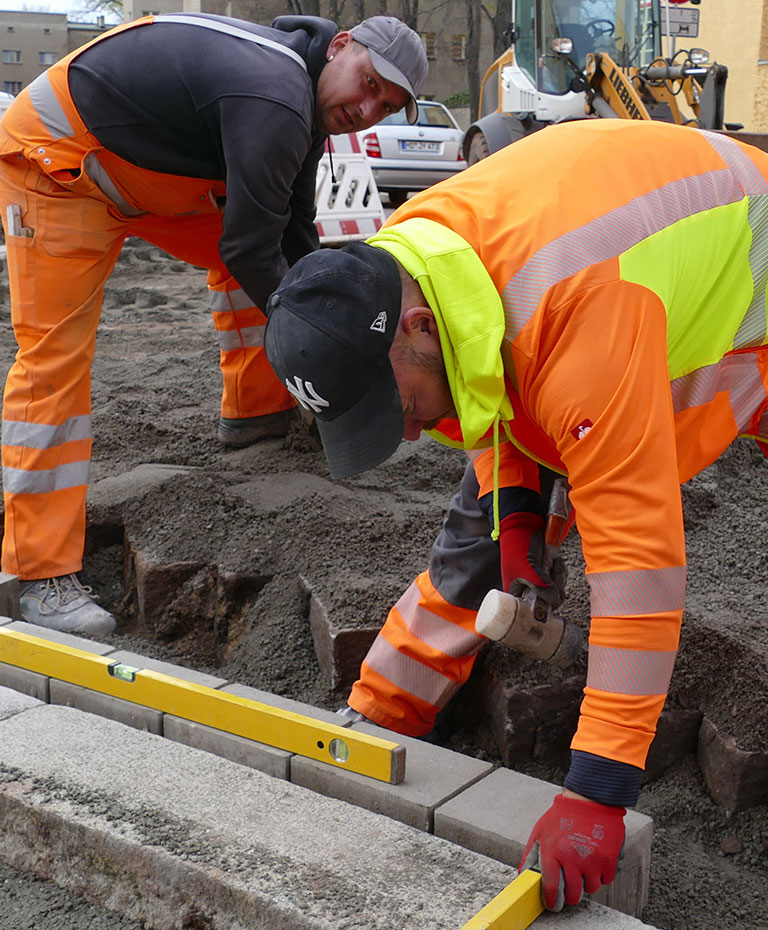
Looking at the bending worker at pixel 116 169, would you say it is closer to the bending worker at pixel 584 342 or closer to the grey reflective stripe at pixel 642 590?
the bending worker at pixel 584 342

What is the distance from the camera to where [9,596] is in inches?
126

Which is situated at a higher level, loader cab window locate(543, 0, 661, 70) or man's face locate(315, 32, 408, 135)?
loader cab window locate(543, 0, 661, 70)

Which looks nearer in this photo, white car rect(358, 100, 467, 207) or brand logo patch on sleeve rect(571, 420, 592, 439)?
brand logo patch on sleeve rect(571, 420, 592, 439)

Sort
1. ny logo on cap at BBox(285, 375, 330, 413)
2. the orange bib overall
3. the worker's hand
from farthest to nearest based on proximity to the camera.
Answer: the orange bib overall, the worker's hand, ny logo on cap at BBox(285, 375, 330, 413)

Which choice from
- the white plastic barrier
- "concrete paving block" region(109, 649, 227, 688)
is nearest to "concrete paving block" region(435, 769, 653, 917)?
"concrete paving block" region(109, 649, 227, 688)

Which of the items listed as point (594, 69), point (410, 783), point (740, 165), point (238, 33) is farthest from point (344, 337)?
point (594, 69)

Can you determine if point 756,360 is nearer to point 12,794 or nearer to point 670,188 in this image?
point 670,188

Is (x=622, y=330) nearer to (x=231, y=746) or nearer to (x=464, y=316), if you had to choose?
(x=464, y=316)

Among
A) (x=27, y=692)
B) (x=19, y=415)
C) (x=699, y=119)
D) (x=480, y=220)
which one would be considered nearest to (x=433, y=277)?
(x=480, y=220)

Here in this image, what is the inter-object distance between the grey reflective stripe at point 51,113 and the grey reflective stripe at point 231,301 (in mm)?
1140

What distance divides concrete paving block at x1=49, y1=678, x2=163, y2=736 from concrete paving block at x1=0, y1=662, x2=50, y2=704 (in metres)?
0.02

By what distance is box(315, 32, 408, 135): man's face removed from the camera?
3131 mm

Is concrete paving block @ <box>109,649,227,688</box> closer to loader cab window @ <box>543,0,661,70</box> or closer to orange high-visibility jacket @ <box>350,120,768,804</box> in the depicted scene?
orange high-visibility jacket @ <box>350,120,768,804</box>

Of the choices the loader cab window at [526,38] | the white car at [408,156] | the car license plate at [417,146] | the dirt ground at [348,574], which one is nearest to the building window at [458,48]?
the white car at [408,156]
